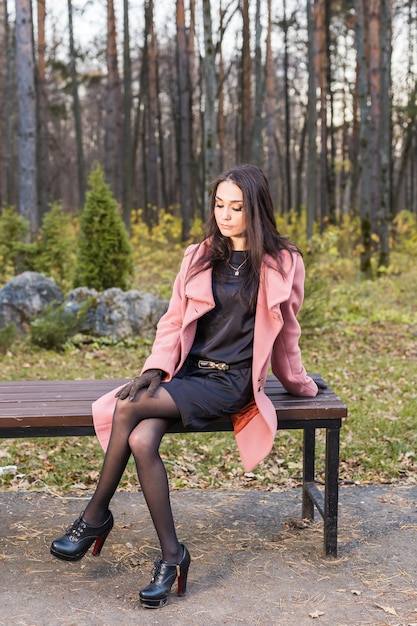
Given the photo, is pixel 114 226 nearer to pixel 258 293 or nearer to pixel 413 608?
pixel 258 293

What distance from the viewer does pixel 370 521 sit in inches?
147

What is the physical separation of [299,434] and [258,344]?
2376mm

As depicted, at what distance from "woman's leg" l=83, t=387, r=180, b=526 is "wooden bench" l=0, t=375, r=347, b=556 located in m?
0.18

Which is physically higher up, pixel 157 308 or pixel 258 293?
pixel 258 293

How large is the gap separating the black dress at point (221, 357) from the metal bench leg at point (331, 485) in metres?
0.41

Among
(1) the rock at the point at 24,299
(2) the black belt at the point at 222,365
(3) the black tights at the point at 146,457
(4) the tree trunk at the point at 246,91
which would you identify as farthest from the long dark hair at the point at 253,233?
(4) the tree trunk at the point at 246,91

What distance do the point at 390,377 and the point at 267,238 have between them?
4028 mm

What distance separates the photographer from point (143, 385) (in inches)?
119

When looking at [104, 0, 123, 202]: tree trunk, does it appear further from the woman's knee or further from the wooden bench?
the woman's knee

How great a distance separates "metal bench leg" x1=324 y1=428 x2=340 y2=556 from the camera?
10.5ft

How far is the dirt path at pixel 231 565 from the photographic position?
2.79 meters

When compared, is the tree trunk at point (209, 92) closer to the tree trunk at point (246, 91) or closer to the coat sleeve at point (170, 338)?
the coat sleeve at point (170, 338)

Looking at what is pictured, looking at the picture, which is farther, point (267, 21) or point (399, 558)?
point (267, 21)

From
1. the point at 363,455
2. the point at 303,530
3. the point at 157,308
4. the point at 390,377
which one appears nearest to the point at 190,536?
the point at 303,530
